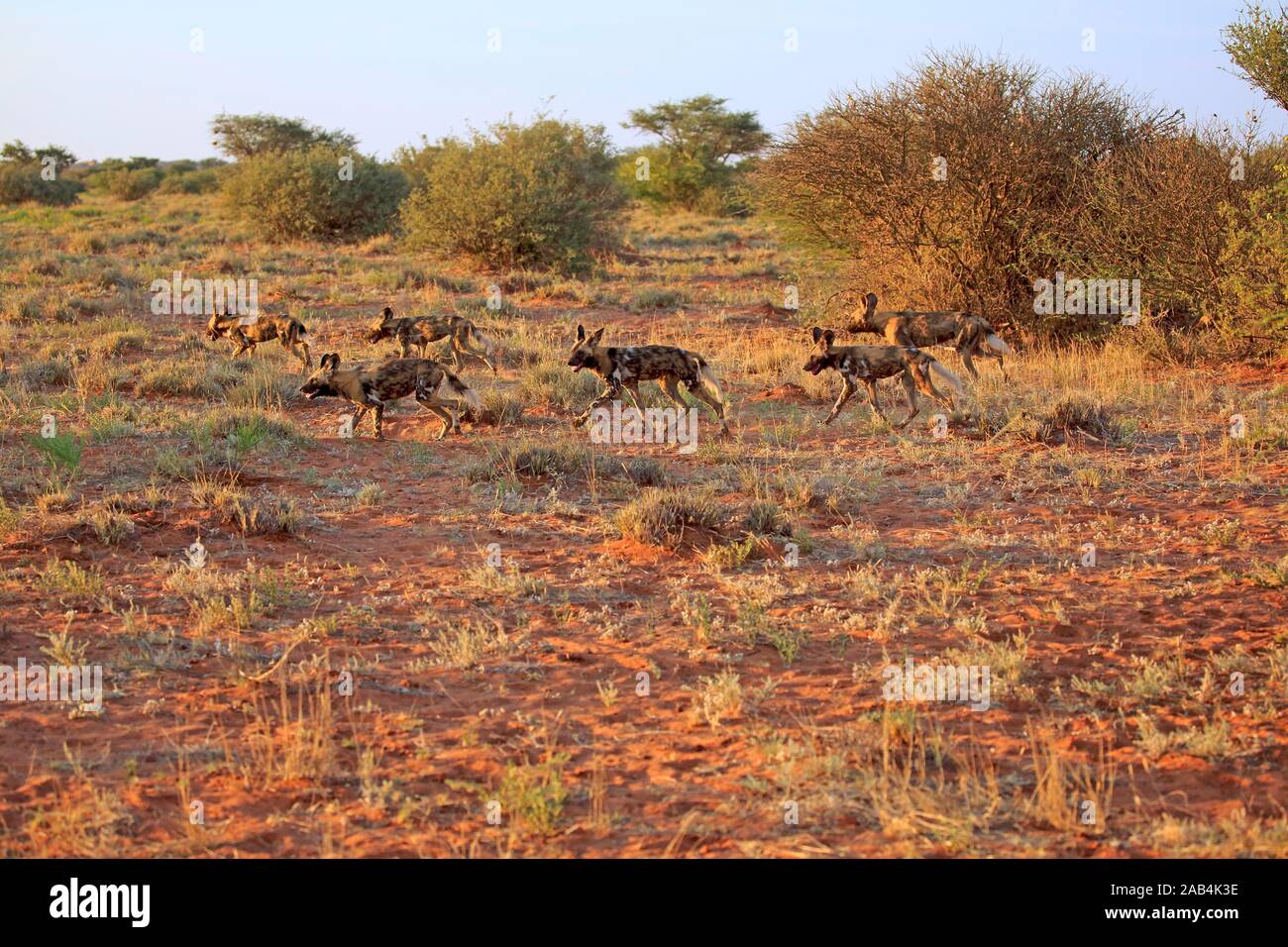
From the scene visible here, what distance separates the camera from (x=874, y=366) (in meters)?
11.3

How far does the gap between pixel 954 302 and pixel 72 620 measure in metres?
12.4

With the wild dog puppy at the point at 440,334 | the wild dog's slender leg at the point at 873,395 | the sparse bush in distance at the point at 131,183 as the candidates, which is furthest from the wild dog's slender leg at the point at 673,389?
the sparse bush in distance at the point at 131,183

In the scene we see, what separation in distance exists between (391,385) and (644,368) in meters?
2.37

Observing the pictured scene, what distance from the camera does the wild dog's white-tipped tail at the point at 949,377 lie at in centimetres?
1085

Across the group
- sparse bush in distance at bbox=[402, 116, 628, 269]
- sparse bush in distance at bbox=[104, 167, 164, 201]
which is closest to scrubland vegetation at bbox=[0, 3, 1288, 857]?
sparse bush in distance at bbox=[402, 116, 628, 269]

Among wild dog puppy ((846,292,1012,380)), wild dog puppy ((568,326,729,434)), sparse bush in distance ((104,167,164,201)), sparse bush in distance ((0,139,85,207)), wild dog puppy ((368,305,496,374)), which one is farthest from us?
sparse bush in distance ((104,167,164,201))

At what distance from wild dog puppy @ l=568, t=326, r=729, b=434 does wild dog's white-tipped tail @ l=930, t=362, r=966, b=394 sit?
81.1 inches

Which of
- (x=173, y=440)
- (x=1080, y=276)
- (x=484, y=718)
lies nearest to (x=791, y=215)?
(x=1080, y=276)

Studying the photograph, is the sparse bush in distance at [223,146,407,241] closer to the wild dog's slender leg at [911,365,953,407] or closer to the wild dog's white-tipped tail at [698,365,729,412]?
the wild dog's white-tipped tail at [698,365,729,412]

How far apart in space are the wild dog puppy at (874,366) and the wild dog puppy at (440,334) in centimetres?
421

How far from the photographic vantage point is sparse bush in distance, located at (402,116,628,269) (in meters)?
23.5

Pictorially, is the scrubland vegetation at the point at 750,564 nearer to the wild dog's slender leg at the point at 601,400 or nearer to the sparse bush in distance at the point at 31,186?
the wild dog's slender leg at the point at 601,400
